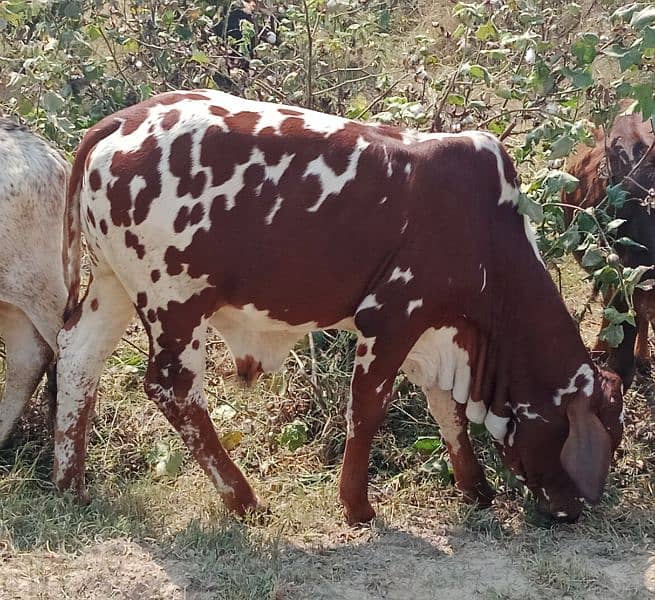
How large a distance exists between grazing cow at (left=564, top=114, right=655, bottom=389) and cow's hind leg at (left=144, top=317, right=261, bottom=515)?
201cm

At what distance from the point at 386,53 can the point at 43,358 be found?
4.03 meters

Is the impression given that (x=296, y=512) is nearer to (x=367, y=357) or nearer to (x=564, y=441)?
(x=367, y=357)

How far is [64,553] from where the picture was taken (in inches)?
155

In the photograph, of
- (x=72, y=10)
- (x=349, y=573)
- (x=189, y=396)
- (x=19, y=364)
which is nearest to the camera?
(x=349, y=573)

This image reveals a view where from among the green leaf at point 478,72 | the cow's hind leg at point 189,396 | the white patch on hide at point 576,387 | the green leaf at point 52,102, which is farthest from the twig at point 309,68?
the white patch on hide at point 576,387

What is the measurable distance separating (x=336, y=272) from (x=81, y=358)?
3.87ft

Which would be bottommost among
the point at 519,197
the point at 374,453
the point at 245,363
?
the point at 374,453

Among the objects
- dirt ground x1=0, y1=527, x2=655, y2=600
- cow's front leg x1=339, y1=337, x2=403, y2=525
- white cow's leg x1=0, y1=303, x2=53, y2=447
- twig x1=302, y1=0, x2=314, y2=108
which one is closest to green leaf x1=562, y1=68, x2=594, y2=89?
cow's front leg x1=339, y1=337, x2=403, y2=525

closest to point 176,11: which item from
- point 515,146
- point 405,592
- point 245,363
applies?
point 515,146

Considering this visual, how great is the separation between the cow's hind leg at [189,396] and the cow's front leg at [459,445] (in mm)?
909

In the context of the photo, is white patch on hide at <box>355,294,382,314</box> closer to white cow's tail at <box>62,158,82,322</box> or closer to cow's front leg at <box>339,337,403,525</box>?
cow's front leg at <box>339,337,403,525</box>

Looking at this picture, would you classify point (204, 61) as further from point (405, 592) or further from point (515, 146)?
point (405, 592)

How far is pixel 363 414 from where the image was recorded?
14.2ft

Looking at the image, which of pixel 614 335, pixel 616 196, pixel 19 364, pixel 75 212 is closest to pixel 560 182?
pixel 616 196
